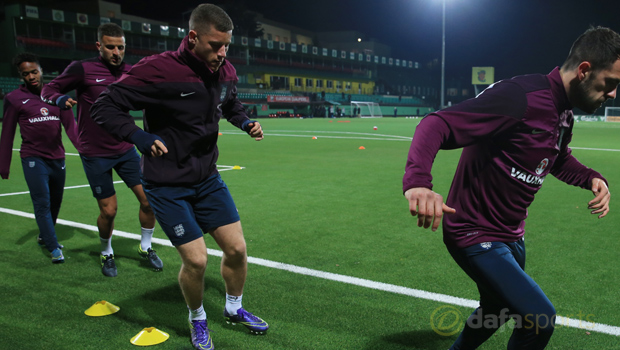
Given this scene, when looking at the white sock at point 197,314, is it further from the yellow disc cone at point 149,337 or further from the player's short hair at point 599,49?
the player's short hair at point 599,49

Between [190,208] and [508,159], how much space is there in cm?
205

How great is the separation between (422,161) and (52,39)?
55928mm

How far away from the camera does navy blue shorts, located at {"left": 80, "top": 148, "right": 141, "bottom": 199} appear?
16.4 ft

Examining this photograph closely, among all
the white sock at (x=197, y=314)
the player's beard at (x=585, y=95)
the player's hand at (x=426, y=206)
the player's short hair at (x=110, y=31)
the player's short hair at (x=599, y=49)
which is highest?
the player's short hair at (x=110, y=31)

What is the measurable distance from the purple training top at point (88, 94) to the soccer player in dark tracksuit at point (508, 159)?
3.62 meters

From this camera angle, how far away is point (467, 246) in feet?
8.30

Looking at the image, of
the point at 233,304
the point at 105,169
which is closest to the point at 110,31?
the point at 105,169

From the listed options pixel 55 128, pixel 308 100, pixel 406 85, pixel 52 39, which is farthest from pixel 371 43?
pixel 55 128

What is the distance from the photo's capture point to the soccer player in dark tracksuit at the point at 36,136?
212 inches

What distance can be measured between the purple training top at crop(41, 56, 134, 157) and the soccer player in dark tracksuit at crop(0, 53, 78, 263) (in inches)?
16.2

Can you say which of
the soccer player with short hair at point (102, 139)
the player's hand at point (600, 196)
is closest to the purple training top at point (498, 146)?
the player's hand at point (600, 196)

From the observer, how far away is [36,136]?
5469 millimetres

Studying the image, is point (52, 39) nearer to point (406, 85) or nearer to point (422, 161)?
point (422, 161)

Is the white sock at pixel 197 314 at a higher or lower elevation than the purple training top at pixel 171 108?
lower
